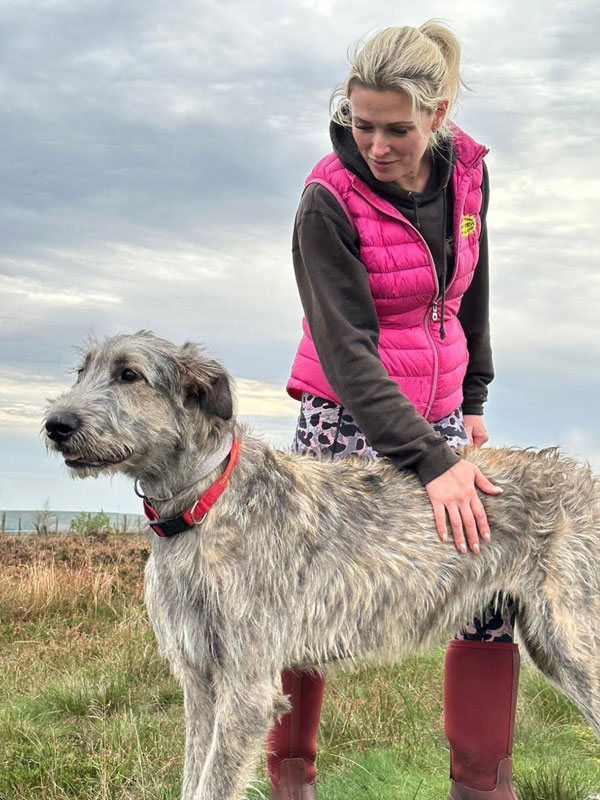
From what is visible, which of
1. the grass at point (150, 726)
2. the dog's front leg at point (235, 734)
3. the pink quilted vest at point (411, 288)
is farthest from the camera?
the grass at point (150, 726)

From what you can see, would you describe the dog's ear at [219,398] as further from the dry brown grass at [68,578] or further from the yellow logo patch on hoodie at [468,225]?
the dry brown grass at [68,578]

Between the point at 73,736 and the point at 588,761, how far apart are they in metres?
3.56

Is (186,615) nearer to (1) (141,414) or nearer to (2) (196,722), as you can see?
(2) (196,722)

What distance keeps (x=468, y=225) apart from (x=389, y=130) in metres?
0.85

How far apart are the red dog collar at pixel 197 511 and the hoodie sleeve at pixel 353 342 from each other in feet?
2.27

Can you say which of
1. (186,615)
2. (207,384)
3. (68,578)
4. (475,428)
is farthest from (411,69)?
(68,578)

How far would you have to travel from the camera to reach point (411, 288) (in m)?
4.62

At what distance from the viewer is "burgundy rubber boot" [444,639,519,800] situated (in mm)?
4738

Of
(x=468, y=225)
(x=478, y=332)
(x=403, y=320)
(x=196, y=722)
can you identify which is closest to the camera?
(x=196, y=722)

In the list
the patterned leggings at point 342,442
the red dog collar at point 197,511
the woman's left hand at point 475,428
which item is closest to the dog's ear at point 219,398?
the red dog collar at point 197,511

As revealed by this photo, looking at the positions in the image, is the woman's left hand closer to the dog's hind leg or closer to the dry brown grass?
the dog's hind leg

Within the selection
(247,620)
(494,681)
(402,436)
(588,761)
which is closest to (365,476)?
(402,436)

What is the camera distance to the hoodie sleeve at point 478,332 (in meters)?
5.46

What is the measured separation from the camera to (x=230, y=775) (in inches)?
150
